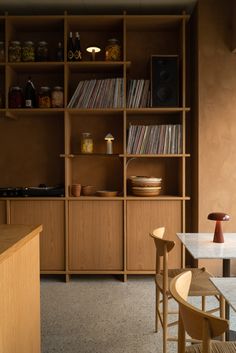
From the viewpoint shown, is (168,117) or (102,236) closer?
(102,236)

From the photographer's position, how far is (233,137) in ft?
12.1

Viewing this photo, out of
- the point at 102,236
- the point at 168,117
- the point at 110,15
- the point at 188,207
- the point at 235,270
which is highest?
the point at 110,15

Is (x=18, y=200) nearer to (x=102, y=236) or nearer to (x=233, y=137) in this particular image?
(x=102, y=236)

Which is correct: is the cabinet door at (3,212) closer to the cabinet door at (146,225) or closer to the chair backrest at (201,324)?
the cabinet door at (146,225)

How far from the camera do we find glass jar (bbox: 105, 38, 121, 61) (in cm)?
377

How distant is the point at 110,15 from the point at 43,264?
2.61 meters

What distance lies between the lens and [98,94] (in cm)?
380

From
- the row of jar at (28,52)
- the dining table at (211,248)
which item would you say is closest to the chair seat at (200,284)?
the dining table at (211,248)

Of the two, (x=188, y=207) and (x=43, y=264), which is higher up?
(x=188, y=207)

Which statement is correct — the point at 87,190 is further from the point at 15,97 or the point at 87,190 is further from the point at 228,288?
the point at 228,288

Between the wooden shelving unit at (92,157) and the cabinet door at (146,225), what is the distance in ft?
0.03

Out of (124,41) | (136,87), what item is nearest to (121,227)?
(136,87)

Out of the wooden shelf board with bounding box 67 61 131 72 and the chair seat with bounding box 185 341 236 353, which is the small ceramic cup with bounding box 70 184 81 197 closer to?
the wooden shelf board with bounding box 67 61 131 72

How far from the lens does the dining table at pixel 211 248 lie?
6.55 feet
